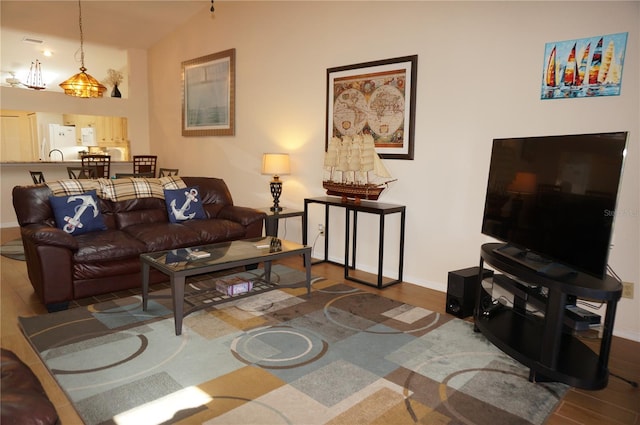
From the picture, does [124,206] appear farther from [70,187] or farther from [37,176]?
[37,176]

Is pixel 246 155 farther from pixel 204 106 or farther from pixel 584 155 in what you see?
pixel 584 155

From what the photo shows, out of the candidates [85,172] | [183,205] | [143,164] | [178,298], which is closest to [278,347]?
[178,298]

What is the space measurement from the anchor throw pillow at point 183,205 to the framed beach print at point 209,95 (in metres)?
1.73

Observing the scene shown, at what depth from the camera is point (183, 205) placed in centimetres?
444

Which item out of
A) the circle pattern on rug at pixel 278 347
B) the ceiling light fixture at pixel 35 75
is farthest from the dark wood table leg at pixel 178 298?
the ceiling light fixture at pixel 35 75

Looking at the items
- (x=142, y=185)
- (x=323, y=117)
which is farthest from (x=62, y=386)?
(x=323, y=117)

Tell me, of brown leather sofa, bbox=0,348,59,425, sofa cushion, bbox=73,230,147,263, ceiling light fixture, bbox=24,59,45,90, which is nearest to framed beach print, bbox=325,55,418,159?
sofa cushion, bbox=73,230,147,263

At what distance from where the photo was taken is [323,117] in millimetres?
4766

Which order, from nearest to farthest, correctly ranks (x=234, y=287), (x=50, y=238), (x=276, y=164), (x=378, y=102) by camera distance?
1. (x=50, y=238)
2. (x=234, y=287)
3. (x=378, y=102)
4. (x=276, y=164)

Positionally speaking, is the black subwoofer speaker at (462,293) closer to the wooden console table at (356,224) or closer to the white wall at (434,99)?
the white wall at (434,99)

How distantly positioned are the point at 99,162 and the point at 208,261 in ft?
14.9

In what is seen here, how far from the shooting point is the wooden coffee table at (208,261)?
2.84 metres

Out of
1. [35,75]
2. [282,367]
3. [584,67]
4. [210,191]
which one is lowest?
[282,367]

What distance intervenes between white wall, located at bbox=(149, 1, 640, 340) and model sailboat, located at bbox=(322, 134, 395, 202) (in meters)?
0.20
